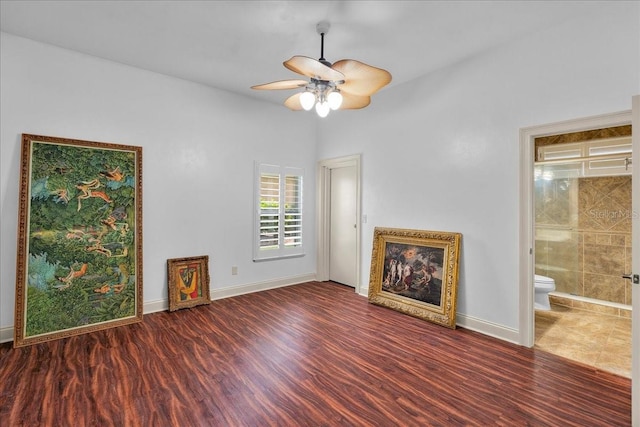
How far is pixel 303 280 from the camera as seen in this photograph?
5.32 m

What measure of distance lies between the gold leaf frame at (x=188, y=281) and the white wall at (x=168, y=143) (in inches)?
3.9

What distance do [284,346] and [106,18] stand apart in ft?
11.0

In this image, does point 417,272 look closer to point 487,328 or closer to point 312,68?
point 487,328

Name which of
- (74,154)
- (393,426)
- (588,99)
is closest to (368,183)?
(588,99)

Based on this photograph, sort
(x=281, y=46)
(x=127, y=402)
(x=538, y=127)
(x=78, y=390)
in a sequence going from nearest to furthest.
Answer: (x=127, y=402)
(x=78, y=390)
(x=538, y=127)
(x=281, y=46)

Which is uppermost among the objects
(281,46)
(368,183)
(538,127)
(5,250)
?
(281,46)

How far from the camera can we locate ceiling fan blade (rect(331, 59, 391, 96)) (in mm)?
2320

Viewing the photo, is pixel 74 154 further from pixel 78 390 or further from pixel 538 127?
pixel 538 127

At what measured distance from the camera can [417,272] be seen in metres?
3.80

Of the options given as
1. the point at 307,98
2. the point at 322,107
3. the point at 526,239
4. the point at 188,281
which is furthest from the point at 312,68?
the point at 188,281

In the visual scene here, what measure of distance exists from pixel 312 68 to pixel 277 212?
2914mm

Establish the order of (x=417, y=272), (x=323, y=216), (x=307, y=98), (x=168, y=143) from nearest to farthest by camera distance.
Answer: (x=307, y=98) < (x=417, y=272) < (x=168, y=143) < (x=323, y=216)

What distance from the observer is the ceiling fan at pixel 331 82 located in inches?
90.3

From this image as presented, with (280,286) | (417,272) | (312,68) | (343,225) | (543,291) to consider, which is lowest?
(280,286)
